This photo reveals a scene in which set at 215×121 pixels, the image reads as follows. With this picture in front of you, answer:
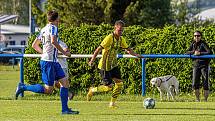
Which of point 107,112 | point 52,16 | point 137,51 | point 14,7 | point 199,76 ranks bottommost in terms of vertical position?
point 107,112

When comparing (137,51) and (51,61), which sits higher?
(137,51)

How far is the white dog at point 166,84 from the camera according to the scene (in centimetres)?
1827

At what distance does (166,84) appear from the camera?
1836 centimetres

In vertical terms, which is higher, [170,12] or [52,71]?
[170,12]

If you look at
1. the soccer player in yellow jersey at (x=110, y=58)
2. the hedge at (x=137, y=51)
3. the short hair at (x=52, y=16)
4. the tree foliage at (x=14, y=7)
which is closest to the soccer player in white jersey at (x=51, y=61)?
the short hair at (x=52, y=16)

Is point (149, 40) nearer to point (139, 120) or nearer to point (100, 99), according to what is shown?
point (100, 99)

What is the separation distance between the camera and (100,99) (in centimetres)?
1867

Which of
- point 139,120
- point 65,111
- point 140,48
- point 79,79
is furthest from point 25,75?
point 139,120

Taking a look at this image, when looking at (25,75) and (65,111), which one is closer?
(65,111)

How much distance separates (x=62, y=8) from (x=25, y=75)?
16708 mm

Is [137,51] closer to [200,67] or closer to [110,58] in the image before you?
[200,67]

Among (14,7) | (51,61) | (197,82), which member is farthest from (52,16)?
(14,7)

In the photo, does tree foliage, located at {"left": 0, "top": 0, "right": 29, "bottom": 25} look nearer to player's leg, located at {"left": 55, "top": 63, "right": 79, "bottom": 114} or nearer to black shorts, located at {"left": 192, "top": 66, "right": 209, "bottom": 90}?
black shorts, located at {"left": 192, "top": 66, "right": 209, "bottom": 90}

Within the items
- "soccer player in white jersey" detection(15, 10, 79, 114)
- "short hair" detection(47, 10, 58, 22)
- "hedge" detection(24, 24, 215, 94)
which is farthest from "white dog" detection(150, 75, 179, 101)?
"short hair" detection(47, 10, 58, 22)
